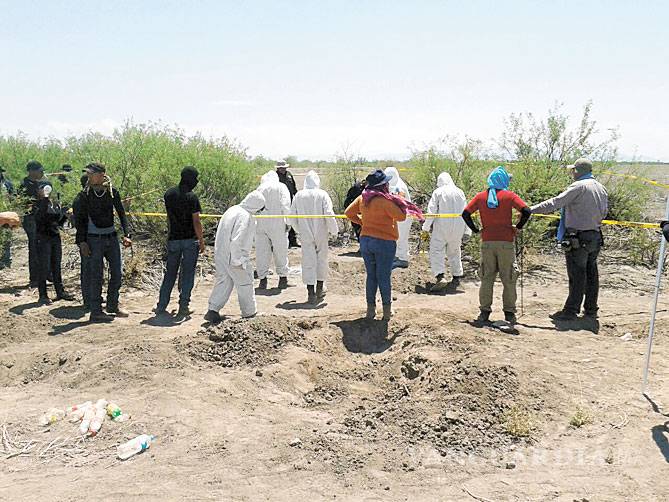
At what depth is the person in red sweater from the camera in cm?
732

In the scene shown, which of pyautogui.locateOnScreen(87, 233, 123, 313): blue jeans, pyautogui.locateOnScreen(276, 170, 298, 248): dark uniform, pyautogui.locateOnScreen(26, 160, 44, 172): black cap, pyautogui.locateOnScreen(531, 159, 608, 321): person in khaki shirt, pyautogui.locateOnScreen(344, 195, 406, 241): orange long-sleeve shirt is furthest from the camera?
pyautogui.locateOnScreen(276, 170, 298, 248): dark uniform

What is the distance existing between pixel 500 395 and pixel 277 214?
506 cm

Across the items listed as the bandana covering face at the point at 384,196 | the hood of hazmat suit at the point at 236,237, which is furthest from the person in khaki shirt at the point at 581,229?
the hood of hazmat suit at the point at 236,237

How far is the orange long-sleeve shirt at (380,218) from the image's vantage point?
7.27 meters

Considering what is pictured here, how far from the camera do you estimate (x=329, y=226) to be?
8.98m

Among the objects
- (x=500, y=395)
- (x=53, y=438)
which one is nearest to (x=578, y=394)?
(x=500, y=395)

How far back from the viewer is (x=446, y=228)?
9.56 m

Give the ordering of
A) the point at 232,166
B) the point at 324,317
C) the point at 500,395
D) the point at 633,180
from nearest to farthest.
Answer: the point at 500,395, the point at 324,317, the point at 633,180, the point at 232,166

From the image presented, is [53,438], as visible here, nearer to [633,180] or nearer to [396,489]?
[396,489]

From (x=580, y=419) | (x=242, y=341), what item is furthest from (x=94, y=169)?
(x=580, y=419)

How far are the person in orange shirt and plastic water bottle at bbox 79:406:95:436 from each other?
3364mm

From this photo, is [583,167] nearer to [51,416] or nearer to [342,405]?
[342,405]

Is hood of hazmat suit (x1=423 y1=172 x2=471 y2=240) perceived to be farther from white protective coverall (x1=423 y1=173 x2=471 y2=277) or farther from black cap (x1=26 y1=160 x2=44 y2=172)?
black cap (x1=26 y1=160 x2=44 y2=172)

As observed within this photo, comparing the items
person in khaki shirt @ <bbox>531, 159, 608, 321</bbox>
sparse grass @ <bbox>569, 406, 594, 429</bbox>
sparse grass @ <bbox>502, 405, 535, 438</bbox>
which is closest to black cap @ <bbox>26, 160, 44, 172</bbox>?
person in khaki shirt @ <bbox>531, 159, 608, 321</bbox>
